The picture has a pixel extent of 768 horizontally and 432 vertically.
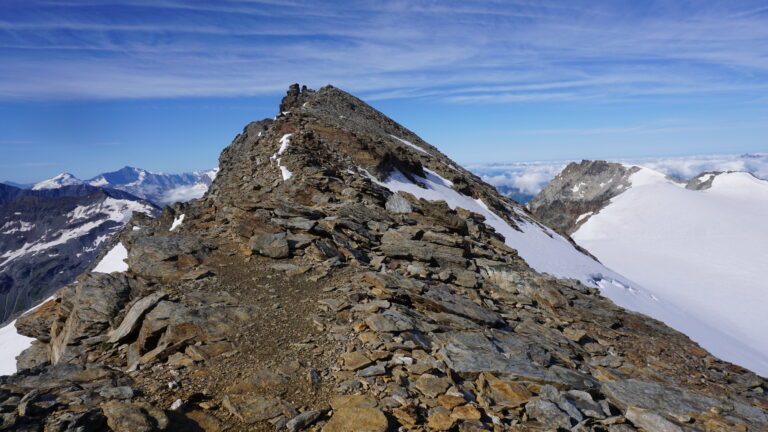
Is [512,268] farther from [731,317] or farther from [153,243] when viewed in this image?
[731,317]

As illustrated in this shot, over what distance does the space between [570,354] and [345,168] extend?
2034 centimetres

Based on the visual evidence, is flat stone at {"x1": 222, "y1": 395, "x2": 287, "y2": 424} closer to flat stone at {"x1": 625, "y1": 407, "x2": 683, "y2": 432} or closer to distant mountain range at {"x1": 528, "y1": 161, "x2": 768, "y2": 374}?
flat stone at {"x1": 625, "y1": 407, "x2": 683, "y2": 432}

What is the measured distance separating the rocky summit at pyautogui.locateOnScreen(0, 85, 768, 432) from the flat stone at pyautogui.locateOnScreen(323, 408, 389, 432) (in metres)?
0.03

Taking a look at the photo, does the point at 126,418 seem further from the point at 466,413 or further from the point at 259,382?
the point at 466,413

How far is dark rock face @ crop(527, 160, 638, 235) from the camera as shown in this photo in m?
91.1

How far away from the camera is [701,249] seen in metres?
56.3

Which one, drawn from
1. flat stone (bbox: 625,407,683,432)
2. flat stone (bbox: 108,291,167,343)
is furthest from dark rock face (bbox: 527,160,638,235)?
flat stone (bbox: 108,291,167,343)

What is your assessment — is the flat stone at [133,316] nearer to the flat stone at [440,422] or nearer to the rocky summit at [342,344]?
the rocky summit at [342,344]

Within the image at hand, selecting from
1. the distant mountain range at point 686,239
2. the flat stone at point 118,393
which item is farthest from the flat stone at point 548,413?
the distant mountain range at point 686,239

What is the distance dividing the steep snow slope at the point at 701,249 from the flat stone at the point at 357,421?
29.1 m

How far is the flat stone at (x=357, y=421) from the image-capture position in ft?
23.2

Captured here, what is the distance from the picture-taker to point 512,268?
746 inches

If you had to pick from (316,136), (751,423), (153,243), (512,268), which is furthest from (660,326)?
(316,136)

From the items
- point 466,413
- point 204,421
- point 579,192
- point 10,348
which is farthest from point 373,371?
point 579,192
